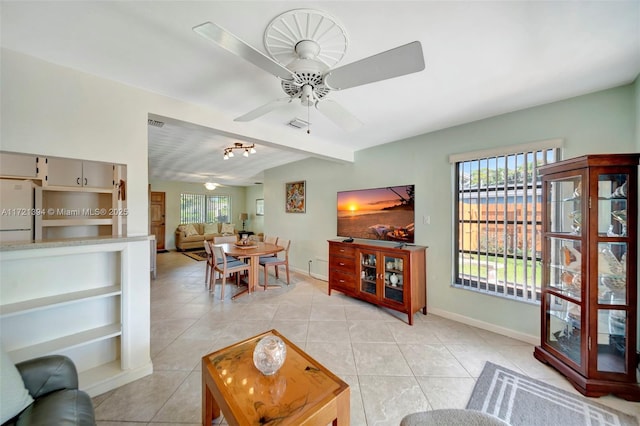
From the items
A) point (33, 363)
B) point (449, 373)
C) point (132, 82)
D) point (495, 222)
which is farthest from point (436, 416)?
point (132, 82)

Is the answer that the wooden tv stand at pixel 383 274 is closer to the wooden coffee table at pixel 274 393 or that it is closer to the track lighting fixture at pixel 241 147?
the wooden coffee table at pixel 274 393

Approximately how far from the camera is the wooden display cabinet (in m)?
1.66

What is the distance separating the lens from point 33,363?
1.18 m

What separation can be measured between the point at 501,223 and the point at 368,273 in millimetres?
1699

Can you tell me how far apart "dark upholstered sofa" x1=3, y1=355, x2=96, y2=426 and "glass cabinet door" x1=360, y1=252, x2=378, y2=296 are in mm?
2794

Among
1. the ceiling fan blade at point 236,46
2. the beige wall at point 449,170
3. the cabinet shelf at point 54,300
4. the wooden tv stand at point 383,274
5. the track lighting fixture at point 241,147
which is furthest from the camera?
the track lighting fixture at point 241,147

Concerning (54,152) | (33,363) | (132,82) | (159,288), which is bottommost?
(159,288)

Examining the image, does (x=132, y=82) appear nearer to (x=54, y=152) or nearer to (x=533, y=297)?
(x=54, y=152)

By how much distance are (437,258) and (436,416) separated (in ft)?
7.46

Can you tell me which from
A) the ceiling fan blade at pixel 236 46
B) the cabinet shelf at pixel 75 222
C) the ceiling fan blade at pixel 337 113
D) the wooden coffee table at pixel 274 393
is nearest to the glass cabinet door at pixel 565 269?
the ceiling fan blade at pixel 337 113

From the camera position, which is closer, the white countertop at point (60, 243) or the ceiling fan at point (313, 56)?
the ceiling fan at point (313, 56)

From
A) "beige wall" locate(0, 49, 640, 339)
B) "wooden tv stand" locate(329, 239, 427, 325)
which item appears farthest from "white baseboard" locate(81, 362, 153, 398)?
"wooden tv stand" locate(329, 239, 427, 325)

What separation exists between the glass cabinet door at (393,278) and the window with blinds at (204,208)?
775 cm

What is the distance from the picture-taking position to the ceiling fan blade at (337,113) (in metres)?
1.63
